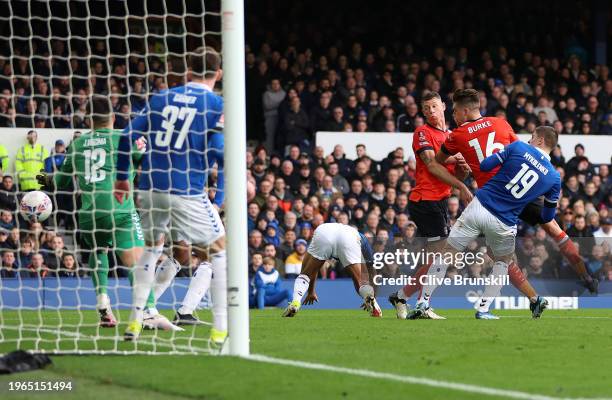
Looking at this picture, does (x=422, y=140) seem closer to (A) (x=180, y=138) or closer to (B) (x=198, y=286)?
(B) (x=198, y=286)

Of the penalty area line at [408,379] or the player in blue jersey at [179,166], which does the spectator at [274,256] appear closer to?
the player in blue jersey at [179,166]

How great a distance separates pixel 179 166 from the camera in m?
8.73

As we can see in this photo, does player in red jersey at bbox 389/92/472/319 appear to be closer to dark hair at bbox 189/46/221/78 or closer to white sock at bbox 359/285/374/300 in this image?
white sock at bbox 359/285/374/300

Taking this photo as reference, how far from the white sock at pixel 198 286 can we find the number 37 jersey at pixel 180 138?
83 cm

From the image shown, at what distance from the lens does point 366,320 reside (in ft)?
38.8

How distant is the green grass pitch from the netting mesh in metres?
0.13

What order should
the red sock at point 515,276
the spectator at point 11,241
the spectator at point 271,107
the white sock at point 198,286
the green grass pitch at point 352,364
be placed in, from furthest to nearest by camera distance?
the spectator at point 271,107, the spectator at point 11,241, the red sock at point 515,276, the white sock at point 198,286, the green grass pitch at point 352,364

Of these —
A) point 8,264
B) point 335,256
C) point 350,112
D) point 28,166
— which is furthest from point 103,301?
point 350,112

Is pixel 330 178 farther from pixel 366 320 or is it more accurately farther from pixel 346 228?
pixel 366 320

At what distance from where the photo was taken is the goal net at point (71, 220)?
29.2ft

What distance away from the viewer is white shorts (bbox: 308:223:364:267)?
41.6 feet

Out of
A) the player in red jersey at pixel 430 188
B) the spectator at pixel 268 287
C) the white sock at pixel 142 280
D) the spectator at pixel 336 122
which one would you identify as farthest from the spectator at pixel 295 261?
the white sock at pixel 142 280

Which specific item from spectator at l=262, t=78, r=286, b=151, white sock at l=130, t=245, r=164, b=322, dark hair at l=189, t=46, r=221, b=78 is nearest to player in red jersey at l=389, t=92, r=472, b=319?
dark hair at l=189, t=46, r=221, b=78

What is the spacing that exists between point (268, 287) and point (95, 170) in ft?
22.0
